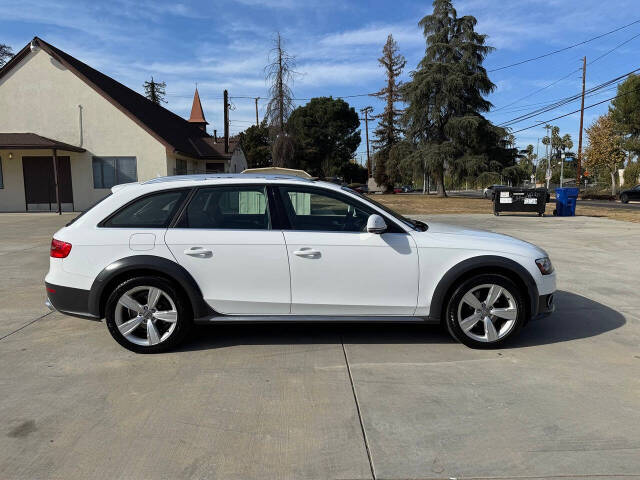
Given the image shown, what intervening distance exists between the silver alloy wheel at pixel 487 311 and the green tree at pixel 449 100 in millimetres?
37521

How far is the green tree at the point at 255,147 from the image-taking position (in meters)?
62.4

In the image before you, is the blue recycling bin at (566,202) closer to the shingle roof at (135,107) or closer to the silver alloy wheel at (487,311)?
the silver alloy wheel at (487,311)

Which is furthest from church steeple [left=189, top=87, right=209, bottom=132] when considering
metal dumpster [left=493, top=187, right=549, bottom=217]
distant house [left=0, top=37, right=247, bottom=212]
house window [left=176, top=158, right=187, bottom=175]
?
metal dumpster [left=493, top=187, right=549, bottom=217]

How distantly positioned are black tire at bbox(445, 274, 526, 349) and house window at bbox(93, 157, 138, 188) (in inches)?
857

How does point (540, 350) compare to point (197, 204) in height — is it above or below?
below

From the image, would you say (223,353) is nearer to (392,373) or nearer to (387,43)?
(392,373)

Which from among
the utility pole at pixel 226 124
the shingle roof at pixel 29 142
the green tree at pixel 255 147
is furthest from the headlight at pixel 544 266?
the green tree at pixel 255 147

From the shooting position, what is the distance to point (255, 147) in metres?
64.1

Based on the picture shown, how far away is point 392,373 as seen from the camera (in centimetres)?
391

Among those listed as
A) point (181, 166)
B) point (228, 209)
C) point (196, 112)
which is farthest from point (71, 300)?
point (196, 112)

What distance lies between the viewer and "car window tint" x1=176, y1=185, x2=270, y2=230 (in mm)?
4363

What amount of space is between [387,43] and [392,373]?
208ft

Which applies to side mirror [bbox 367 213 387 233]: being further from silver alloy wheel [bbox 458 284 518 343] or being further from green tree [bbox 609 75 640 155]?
green tree [bbox 609 75 640 155]

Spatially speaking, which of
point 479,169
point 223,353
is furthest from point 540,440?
point 479,169
